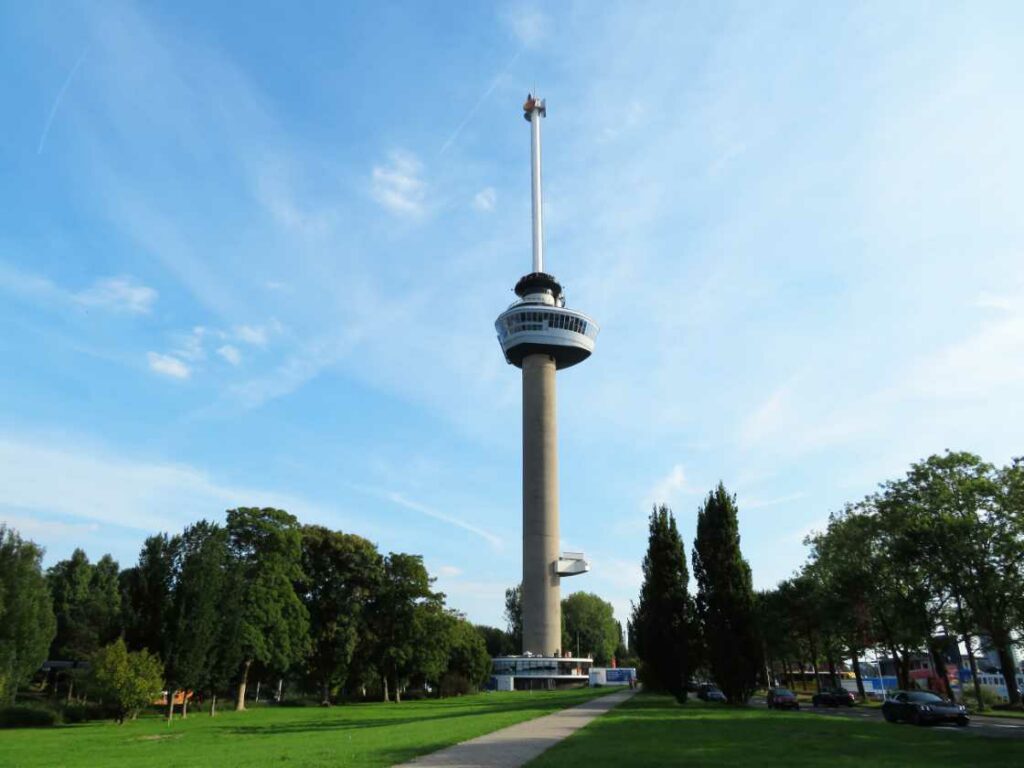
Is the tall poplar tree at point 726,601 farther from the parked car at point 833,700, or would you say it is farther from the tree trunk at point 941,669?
the tree trunk at point 941,669

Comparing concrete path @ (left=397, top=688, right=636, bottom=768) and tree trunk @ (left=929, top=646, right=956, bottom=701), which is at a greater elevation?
tree trunk @ (left=929, top=646, right=956, bottom=701)

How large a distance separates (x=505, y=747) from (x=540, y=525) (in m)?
81.8

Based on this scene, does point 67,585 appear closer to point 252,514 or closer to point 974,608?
point 252,514

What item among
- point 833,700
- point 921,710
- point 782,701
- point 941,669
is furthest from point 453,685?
point 921,710

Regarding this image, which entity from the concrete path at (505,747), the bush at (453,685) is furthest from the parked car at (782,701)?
the bush at (453,685)

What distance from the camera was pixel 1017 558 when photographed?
1628 inches

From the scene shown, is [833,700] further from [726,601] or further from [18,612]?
[18,612]

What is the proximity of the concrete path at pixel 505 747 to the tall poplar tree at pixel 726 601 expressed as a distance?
12439 mm

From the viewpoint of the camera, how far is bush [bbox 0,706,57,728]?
39562mm

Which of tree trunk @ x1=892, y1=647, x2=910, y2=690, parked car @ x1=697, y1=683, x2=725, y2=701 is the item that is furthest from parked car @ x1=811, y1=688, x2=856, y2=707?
parked car @ x1=697, y1=683, x2=725, y2=701

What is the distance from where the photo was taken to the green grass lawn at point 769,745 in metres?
17.4

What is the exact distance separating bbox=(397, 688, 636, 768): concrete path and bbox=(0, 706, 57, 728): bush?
2809cm

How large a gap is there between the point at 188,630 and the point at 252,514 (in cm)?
1582

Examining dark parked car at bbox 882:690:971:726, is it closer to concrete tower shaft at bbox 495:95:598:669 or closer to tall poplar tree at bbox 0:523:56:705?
tall poplar tree at bbox 0:523:56:705
